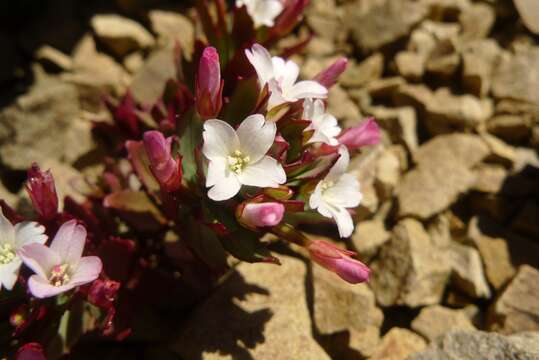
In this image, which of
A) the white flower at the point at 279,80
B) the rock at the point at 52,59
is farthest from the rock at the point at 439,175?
the rock at the point at 52,59

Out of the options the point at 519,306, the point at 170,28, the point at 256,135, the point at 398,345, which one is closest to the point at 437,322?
the point at 398,345

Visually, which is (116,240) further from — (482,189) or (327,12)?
(327,12)

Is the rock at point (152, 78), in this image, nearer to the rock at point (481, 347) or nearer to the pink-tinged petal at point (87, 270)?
the pink-tinged petal at point (87, 270)

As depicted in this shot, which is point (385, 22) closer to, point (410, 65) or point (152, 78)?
point (410, 65)

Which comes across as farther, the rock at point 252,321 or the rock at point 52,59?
the rock at point 52,59

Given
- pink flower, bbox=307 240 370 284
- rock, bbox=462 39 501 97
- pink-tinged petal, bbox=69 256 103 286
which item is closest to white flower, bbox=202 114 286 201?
pink flower, bbox=307 240 370 284

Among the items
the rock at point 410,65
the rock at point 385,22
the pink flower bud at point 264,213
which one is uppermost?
the pink flower bud at point 264,213
